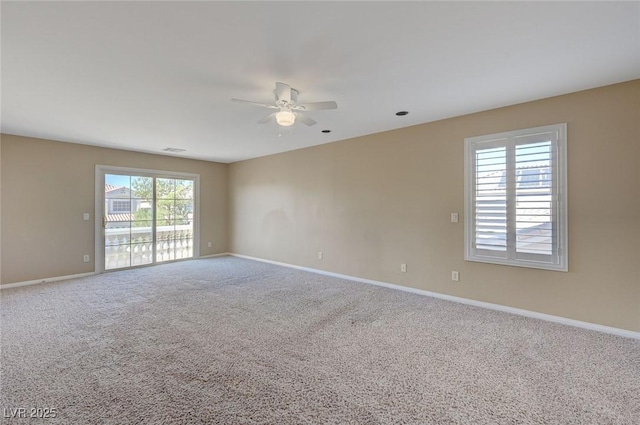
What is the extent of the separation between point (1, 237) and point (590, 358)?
7774 mm

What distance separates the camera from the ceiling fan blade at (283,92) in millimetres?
2502

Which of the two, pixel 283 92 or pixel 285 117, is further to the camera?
pixel 285 117

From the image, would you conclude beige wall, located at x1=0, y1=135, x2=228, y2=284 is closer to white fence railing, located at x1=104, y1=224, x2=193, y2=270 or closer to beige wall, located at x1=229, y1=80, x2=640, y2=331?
white fence railing, located at x1=104, y1=224, x2=193, y2=270

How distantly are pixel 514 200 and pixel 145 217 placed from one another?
6771mm

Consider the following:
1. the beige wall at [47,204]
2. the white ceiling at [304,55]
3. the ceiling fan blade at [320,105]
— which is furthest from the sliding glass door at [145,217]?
the ceiling fan blade at [320,105]

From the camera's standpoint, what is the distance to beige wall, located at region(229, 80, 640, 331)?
9.09 ft

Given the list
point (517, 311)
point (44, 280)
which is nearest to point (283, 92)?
point (517, 311)

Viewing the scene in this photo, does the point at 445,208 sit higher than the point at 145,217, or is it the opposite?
the point at 445,208

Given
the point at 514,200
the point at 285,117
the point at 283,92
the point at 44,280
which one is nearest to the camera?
the point at 283,92

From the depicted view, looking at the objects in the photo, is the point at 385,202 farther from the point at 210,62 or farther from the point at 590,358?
the point at 210,62

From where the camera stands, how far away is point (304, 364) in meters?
2.28

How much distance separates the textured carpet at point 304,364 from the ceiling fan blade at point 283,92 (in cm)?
238

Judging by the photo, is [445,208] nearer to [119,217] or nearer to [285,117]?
[285,117]

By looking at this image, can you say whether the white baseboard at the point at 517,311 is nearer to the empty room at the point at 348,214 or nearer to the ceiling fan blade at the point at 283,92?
the empty room at the point at 348,214
